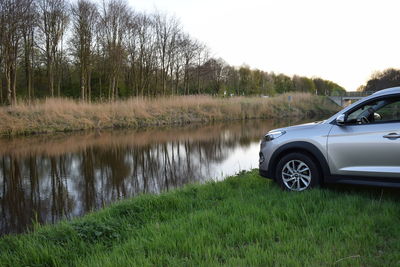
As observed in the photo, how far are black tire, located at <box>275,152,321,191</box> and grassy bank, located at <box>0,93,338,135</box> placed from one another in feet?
63.1

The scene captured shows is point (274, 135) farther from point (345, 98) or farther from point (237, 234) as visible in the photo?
point (345, 98)

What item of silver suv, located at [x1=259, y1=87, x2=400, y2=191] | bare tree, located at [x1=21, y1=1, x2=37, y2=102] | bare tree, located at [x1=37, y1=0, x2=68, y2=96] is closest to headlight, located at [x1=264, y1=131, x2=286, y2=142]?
silver suv, located at [x1=259, y1=87, x2=400, y2=191]

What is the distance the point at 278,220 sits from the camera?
170 inches

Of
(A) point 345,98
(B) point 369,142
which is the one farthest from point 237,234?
(A) point 345,98

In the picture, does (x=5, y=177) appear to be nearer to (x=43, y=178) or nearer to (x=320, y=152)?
(x=43, y=178)

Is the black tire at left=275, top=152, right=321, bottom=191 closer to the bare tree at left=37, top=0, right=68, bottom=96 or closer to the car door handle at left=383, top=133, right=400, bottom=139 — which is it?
the car door handle at left=383, top=133, right=400, bottom=139

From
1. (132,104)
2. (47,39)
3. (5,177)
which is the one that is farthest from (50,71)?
(5,177)

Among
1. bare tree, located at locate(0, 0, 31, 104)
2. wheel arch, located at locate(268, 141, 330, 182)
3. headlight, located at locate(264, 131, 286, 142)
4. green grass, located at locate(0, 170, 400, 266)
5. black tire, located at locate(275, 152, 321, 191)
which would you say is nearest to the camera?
green grass, located at locate(0, 170, 400, 266)

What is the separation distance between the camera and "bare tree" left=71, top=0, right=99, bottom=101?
30.2 m

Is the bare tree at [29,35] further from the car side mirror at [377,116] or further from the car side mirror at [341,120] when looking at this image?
the car side mirror at [377,116]

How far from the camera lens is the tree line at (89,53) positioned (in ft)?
86.4

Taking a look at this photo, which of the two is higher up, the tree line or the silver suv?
the tree line

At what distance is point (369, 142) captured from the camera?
4797 mm

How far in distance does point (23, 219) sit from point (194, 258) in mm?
4373
